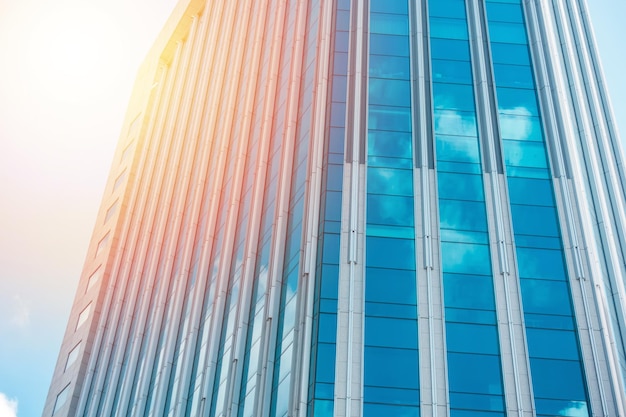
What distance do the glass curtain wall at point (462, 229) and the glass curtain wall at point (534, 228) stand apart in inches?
70.4

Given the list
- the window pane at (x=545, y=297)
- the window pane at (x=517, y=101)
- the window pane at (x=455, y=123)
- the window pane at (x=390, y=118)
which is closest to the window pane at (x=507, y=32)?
the window pane at (x=517, y=101)

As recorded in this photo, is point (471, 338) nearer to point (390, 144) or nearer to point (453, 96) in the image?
point (390, 144)

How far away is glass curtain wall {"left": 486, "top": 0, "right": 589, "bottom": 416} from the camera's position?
48.0 metres

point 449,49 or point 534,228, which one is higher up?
point 449,49

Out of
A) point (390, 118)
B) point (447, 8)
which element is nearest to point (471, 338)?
point (390, 118)

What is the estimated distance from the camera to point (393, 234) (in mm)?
53312

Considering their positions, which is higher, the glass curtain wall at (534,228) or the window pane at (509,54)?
the window pane at (509,54)

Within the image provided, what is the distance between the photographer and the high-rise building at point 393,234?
48.4 metres

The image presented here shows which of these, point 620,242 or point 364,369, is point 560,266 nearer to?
point 620,242

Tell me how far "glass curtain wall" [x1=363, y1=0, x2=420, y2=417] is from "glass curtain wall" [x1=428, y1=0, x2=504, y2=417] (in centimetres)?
179

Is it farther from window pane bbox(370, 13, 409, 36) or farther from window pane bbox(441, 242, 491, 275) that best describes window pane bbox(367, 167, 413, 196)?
window pane bbox(370, 13, 409, 36)

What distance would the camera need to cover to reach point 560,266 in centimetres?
5275

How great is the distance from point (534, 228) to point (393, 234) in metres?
7.88

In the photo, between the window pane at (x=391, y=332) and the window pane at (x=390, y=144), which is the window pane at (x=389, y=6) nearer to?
the window pane at (x=390, y=144)
